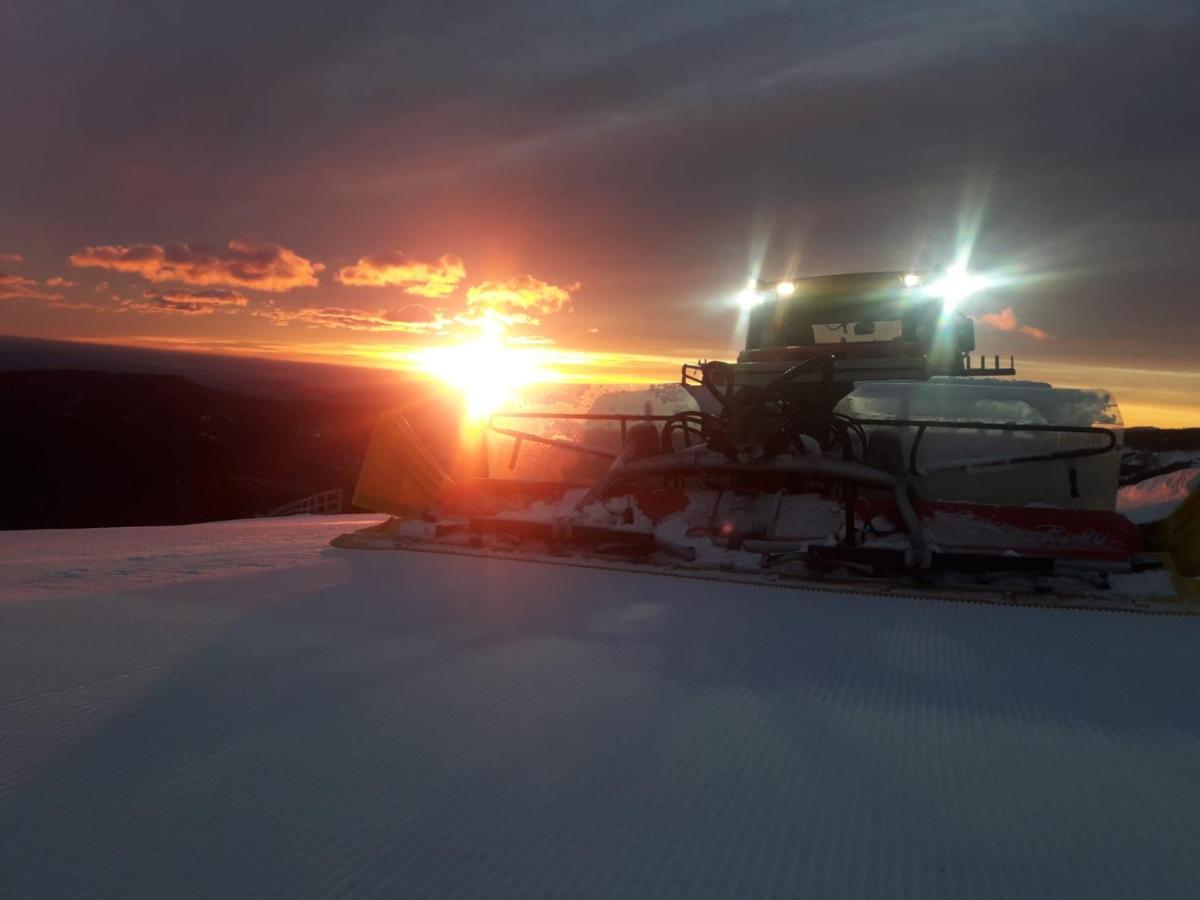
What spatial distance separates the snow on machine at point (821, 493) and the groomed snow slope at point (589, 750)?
0.57 m

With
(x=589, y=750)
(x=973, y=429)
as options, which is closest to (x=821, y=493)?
(x=973, y=429)

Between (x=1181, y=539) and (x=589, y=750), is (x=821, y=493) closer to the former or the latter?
(x=1181, y=539)

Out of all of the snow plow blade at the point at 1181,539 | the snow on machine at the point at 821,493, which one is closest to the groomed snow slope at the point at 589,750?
the snow on machine at the point at 821,493

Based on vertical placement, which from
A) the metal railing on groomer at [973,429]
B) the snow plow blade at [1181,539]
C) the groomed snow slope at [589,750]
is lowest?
the groomed snow slope at [589,750]

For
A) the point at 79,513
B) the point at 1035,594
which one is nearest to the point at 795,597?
the point at 1035,594

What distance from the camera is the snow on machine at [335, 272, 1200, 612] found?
16.9 feet

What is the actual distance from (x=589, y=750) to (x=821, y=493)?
13.0 feet

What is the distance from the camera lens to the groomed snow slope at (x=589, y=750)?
73.2 inches

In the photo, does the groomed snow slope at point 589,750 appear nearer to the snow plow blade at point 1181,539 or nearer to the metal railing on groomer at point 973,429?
the snow plow blade at point 1181,539

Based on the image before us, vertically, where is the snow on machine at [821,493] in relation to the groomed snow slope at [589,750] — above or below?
above

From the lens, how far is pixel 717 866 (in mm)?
1868

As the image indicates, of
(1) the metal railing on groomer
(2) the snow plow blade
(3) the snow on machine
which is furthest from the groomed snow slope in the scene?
(1) the metal railing on groomer

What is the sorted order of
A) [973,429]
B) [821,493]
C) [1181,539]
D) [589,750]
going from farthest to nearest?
[821,493]
[973,429]
[1181,539]
[589,750]

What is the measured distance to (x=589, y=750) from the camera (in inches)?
98.8
